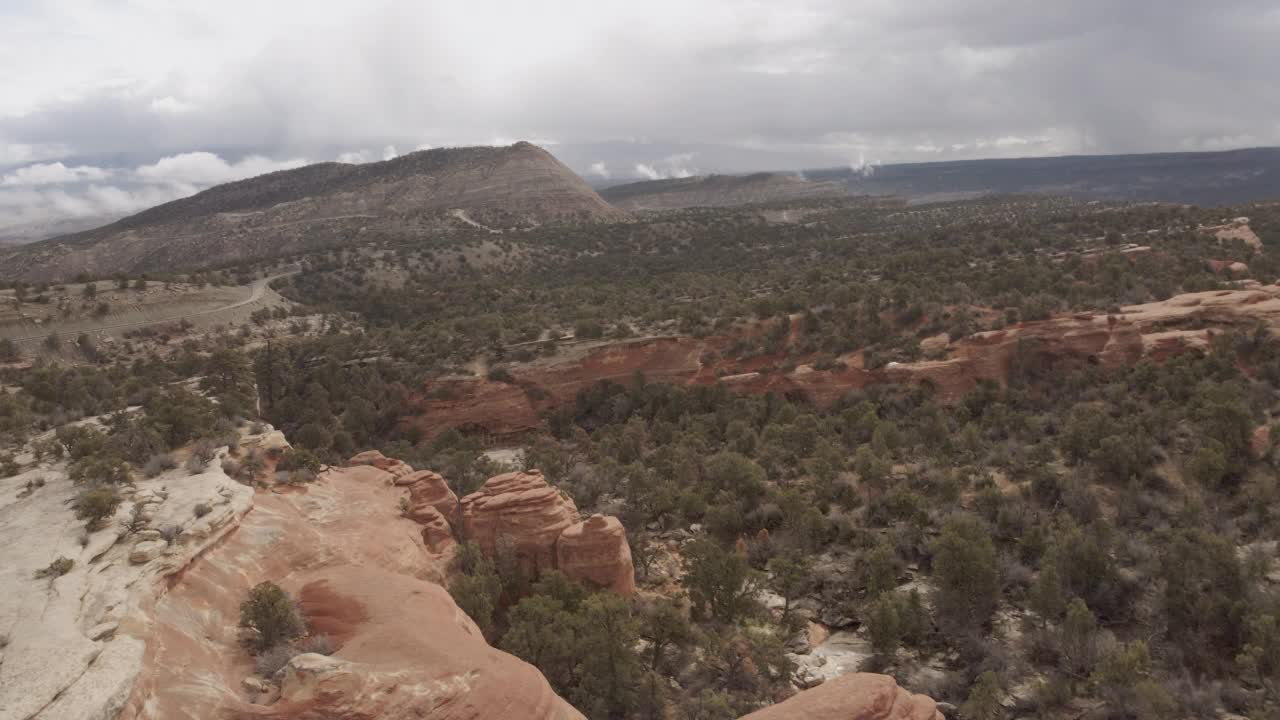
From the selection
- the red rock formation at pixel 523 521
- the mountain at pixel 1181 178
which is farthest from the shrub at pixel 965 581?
the mountain at pixel 1181 178

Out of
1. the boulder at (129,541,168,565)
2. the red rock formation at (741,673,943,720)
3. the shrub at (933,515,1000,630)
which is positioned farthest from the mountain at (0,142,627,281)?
the red rock formation at (741,673,943,720)

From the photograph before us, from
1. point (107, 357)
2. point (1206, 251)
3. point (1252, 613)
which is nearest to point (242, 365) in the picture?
point (107, 357)

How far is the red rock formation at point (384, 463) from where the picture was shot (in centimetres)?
2030

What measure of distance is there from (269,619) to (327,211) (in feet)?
414

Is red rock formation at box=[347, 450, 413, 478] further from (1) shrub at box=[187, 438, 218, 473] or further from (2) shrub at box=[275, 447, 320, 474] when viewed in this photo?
(1) shrub at box=[187, 438, 218, 473]

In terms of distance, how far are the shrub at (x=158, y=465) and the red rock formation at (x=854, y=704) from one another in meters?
14.4

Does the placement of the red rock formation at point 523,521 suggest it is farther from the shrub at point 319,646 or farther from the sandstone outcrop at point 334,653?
the shrub at point 319,646

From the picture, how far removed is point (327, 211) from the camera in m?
121

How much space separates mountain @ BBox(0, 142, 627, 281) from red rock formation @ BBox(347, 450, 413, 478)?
82.6 metres

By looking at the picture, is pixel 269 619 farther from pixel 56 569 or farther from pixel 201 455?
pixel 201 455

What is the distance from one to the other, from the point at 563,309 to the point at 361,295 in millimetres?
25895

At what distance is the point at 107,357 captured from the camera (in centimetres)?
3909

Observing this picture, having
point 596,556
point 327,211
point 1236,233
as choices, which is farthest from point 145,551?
point 327,211

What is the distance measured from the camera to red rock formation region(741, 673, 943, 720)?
9742 millimetres
